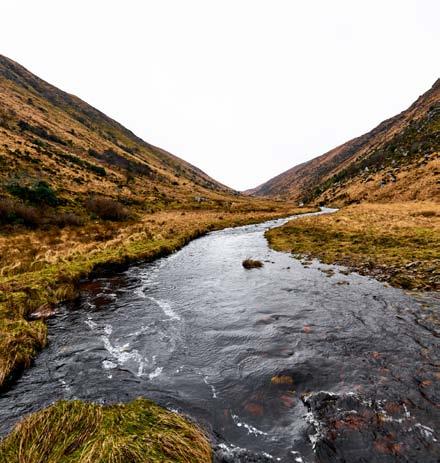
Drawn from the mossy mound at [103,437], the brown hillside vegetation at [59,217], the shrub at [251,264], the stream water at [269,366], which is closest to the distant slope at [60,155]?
the brown hillside vegetation at [59,217]

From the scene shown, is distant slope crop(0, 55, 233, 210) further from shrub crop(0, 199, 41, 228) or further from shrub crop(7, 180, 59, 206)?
shrub crop(0, 199, 41, 228)

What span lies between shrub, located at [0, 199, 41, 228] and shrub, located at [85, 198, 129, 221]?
41.5ft

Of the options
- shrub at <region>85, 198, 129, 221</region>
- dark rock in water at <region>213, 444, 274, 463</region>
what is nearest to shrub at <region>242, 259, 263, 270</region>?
dark rock in water at <region>213, 444, 274, 463</region>

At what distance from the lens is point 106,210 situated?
5153 cm

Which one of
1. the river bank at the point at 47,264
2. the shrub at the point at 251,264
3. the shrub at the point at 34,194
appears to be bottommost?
the river bank at the point at 47,264

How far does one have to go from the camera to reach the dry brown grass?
19.1 m

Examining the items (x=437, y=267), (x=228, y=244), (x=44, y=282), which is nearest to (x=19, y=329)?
(x=44, y=282)

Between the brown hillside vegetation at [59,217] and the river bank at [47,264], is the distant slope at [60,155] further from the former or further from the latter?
the river bank at [47,264]

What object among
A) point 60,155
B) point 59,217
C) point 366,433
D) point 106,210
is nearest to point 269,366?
point 366,433

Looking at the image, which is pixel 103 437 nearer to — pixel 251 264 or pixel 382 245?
pixel 251 264

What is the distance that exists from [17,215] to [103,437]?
37666 mm

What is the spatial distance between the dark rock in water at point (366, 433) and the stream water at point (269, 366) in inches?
1.0

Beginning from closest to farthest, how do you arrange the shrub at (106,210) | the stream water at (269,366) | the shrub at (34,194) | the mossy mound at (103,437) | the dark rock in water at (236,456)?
the mossy mound at (103,437), the dark rock in water at (236,456), the stream water at (269,366), the shrub at (34,194), the shrub at (106,210)

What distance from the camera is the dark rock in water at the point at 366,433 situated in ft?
23.1
